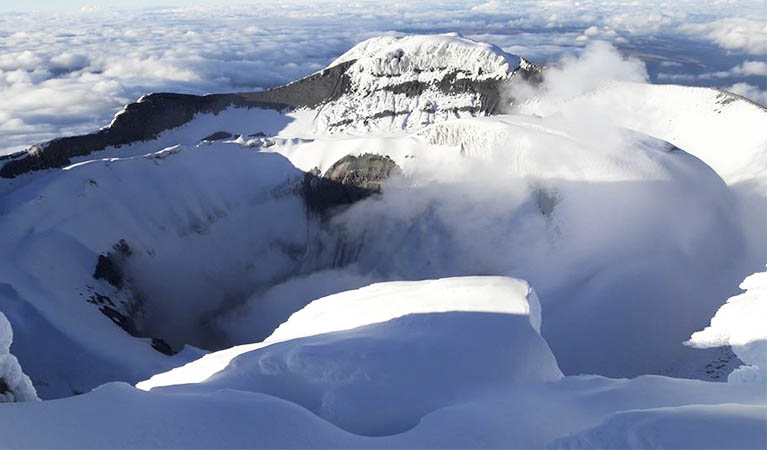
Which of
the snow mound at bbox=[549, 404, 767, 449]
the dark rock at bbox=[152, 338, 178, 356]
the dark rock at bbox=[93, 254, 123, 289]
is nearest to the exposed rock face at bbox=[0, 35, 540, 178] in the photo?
the dark rock at bbox=[93, 254, 123, 289]

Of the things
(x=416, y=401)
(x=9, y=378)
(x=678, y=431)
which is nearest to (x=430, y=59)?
(x=416, y=401)

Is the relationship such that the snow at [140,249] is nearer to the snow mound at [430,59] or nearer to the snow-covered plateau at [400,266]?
the snow-covered plateau at [400,266]

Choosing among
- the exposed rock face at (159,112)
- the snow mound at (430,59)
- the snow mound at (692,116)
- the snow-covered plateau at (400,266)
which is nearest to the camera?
→ the snow-covered plateau at (400,266)

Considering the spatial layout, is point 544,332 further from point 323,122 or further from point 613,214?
point 323,122

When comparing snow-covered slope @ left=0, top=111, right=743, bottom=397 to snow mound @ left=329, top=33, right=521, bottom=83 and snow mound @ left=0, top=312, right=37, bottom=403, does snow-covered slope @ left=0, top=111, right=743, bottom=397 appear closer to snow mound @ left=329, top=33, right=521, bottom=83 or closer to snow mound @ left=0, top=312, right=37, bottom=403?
snow mound @ left=329, top=33, right=521, bottom=83

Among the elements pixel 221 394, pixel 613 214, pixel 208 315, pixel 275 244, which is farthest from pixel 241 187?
pixel 221 394

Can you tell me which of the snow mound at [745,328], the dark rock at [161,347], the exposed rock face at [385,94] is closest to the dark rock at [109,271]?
the dark rock at [161,347]
